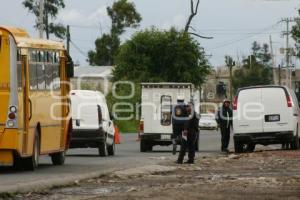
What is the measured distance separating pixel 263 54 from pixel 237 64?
35.7 ft

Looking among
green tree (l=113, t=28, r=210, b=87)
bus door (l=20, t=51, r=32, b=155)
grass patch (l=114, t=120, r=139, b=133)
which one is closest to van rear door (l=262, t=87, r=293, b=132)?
bus door (l=20, t=51, r=32, b=155)

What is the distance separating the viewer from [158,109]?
3600 cm

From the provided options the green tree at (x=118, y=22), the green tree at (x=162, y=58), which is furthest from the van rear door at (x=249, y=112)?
the green tree at (x=118, y=22)

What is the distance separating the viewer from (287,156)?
1054 inches

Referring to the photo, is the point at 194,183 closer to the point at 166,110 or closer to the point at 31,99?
the point at 31,99

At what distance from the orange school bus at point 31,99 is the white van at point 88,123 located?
18.3ft

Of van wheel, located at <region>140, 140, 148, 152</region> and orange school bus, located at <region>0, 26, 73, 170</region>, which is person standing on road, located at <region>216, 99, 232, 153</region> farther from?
orange school bus, located at <region>0, 26, 73, 170</region>

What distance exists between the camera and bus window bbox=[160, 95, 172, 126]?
1395 inches

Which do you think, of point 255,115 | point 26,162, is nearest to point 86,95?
point 255,115

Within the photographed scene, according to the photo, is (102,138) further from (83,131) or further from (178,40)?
(178,40)

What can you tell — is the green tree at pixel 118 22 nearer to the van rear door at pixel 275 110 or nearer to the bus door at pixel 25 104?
the van rear door at pixel 275 110

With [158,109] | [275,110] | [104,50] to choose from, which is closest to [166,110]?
[158,109]

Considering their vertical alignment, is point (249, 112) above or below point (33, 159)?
above

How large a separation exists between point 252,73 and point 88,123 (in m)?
113
